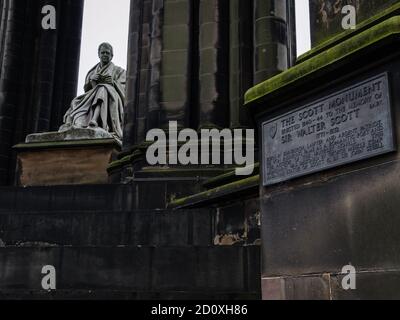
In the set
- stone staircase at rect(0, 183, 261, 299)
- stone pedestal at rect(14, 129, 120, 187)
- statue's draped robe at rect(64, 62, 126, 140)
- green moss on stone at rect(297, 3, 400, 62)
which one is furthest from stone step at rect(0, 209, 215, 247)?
statue's draped robe at rect(64, 62, 126, 140)

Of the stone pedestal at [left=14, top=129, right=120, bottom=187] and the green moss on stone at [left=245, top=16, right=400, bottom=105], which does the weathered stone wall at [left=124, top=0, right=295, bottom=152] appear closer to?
the stone pedestal at [left=14, top=129, right=120, bottom=187]

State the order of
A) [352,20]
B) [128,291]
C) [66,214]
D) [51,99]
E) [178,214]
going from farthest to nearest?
[51,99], [66,214], [178,214], [128,291], [352,20]

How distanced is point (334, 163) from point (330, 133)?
220mm

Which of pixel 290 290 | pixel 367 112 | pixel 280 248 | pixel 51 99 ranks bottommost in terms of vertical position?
pixel 290 290

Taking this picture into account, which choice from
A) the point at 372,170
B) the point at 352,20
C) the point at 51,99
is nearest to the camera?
the point at 372,170

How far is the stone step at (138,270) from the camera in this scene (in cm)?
562

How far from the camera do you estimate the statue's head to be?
540 inches

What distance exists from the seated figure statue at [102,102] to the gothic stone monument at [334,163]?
8143 mm

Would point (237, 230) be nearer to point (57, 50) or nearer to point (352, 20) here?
point (352, 20)

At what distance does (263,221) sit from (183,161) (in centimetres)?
449

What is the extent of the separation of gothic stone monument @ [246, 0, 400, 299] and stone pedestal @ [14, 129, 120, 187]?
709 centimetres

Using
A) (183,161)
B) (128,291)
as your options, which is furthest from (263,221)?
(183,161)

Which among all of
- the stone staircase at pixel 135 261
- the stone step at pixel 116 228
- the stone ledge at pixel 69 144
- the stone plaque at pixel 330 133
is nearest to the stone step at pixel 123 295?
the stone staircase at pixel 135 261

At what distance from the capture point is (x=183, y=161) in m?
8.80
